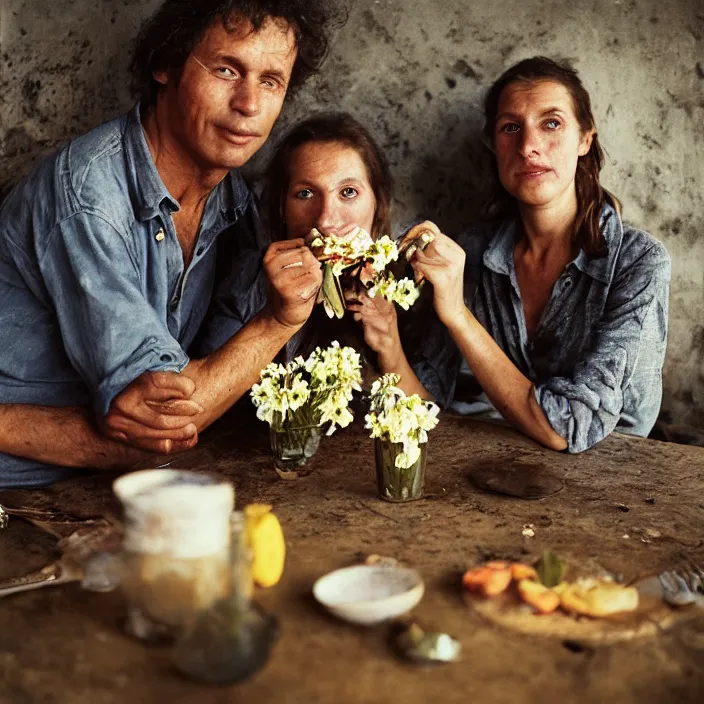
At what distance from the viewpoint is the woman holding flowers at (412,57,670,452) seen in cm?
296

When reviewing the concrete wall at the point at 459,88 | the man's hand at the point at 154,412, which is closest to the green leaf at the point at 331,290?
the man's hand at the point at 154,412

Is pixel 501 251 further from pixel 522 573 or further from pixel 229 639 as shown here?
pixel 229 639

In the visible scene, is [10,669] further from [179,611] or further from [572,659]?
[572,659]

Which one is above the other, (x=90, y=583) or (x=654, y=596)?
(x=654, y=596)

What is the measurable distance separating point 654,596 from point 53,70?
10.5 ft

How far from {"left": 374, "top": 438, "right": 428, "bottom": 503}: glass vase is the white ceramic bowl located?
1.60 ft

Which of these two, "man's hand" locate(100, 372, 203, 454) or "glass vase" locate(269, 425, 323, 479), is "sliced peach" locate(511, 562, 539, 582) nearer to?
"glass vase" locate(269, 425, 323, 479)

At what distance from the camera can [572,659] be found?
159cm

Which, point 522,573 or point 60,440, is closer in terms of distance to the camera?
point 522,573

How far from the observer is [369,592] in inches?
69.2

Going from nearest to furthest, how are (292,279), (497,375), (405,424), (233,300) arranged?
(405,424) < (292,279) < (497,375) < (233,300)

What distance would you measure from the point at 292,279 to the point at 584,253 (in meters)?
1.31

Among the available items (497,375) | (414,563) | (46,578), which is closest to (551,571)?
(414,563)

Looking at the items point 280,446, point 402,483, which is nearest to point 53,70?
point 280,446
